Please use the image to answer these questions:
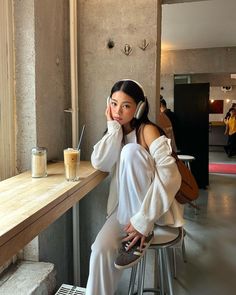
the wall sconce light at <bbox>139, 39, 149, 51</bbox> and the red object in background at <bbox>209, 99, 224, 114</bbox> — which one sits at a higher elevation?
the wall sconce light at <bbox>139, 39, 149, 51</bbox>

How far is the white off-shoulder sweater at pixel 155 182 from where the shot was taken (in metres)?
1.53

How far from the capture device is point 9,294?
1.59 meters

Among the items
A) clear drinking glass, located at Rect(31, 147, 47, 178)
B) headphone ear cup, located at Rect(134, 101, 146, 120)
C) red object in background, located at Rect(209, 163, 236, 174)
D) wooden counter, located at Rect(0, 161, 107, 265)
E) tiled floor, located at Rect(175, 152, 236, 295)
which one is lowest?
red object in background, located at Rect(209, 163, 236, 174)

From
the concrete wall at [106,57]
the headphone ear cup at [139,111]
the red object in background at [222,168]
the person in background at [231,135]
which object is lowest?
the red object in background at [222,168]

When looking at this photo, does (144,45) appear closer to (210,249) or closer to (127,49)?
(127,49)

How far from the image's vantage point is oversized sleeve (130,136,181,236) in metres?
1.52

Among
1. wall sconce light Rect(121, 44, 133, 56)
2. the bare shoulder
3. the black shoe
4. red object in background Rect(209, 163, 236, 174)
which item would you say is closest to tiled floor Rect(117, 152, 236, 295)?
the black shoe

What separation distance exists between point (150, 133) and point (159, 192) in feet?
1.25

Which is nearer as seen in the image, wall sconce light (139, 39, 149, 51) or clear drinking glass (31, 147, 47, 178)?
clear drinking glass (31, 147, 47, 178)

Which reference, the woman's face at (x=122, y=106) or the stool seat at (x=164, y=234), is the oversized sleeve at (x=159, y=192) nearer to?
the stool seat at (x=164, y=234)

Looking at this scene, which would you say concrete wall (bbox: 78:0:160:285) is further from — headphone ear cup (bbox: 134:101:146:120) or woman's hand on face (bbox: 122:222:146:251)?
woman's hand on face (bbox: 122:222:146:251)

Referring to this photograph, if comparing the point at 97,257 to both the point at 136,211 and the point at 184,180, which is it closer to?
the point at 136,211

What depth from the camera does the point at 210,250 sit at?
327 cm

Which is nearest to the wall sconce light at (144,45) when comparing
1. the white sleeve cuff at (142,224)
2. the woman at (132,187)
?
the woman at (132,187)
